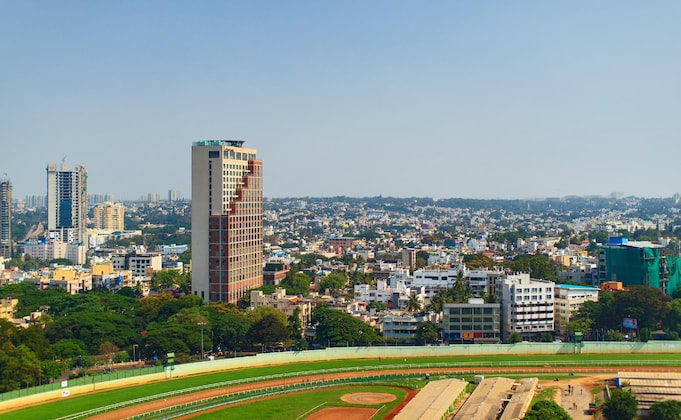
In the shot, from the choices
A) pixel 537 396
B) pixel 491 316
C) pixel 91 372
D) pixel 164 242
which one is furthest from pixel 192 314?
pixel 164 242

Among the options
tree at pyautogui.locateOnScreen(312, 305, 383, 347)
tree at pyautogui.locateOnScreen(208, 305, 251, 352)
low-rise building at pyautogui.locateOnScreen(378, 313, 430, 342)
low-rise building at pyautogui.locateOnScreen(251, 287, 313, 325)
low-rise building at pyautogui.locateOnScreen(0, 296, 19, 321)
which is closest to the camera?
tree at pyautogui.locateOnScreen(312, 305, 383, 347)

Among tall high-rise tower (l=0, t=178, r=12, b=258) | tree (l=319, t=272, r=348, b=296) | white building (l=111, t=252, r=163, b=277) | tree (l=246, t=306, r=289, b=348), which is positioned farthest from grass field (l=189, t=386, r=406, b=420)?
tall high-rise tower (l=0, t=178, r=12, b=258)

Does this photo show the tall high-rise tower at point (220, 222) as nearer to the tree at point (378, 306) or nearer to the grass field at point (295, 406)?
the tree at point (378, 306)

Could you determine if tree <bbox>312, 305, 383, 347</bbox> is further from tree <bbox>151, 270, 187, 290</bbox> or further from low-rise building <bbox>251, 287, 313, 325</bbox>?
tree <bbox>151, 270, 187, 290</bbox>

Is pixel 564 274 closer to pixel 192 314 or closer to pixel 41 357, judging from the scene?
pixel 192 314

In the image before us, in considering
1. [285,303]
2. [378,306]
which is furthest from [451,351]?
[285,303]

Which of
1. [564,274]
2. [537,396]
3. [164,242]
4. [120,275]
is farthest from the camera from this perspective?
[164,242]
